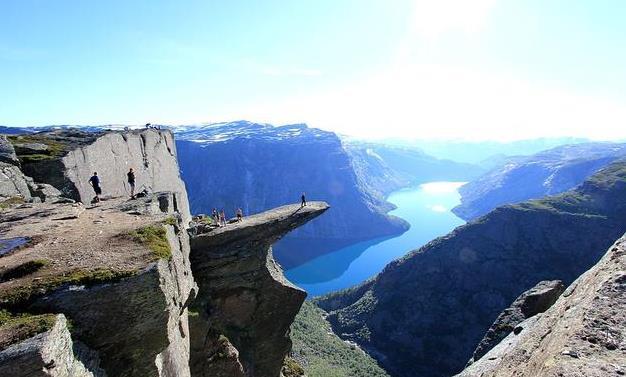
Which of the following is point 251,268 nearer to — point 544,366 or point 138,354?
point 138,354

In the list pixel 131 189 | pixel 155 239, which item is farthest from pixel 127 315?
pixel 131 189

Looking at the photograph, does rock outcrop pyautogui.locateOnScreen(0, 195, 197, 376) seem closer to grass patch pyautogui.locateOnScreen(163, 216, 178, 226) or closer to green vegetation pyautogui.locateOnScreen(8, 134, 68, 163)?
grass patch pyautogui.locateOnScreen(163, 216, 178, 226)

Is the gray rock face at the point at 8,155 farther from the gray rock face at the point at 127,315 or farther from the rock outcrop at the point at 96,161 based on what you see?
the gray rock face at the point at 127,315

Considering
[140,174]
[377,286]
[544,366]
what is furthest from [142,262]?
[377,286]

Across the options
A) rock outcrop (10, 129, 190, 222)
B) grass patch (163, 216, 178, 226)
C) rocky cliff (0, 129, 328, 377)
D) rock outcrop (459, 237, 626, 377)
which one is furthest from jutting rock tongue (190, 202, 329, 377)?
rock outcrop (459, 237, 626, 377)

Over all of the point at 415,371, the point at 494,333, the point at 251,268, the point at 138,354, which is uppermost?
the point at 138,354
